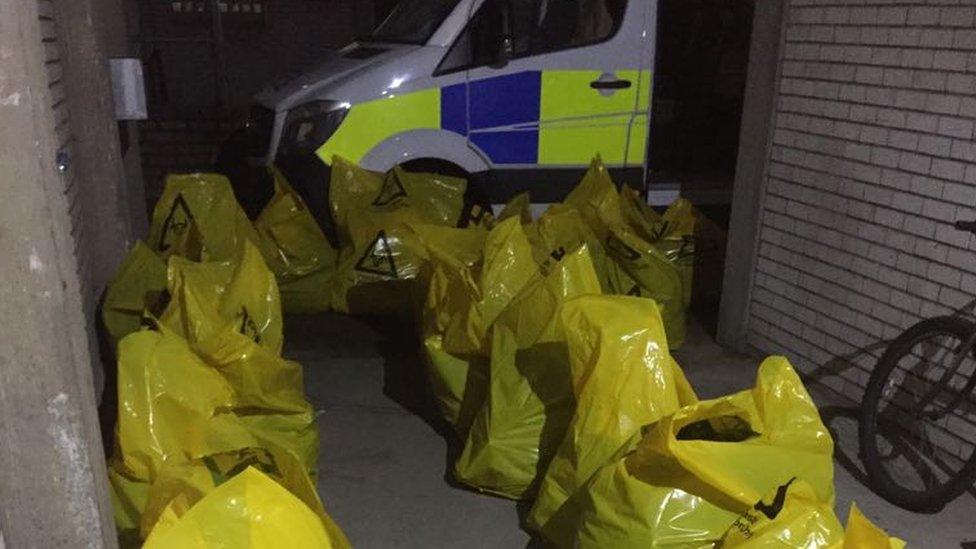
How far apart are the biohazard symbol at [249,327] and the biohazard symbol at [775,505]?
192 centimetres

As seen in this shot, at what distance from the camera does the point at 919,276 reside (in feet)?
11.0

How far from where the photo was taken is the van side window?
16.4ft

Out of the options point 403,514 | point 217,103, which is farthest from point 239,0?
point 403,514

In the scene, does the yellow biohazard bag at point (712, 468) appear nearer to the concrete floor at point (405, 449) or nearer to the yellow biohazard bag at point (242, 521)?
the concrete floor at point (405, 449)

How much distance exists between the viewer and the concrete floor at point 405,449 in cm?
286

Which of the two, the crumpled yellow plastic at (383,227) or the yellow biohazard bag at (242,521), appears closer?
the yellow biohazard bag at (242,521)

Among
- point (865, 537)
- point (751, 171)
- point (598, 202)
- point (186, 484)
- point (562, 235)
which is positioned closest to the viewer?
point (865, 537)

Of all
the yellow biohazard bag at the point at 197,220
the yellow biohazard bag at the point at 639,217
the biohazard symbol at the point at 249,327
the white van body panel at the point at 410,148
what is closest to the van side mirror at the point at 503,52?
the white van body panel at the point at 410,148

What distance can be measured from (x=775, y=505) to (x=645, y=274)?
2.19 metres

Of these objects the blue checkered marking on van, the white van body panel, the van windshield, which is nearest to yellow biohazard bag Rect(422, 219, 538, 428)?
the white van body panel

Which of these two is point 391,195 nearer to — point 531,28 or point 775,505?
point 531,28

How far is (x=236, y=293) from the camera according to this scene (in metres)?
3.12

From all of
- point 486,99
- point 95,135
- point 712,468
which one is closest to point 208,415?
point 712,468

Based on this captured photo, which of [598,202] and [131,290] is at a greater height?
[598,202]
